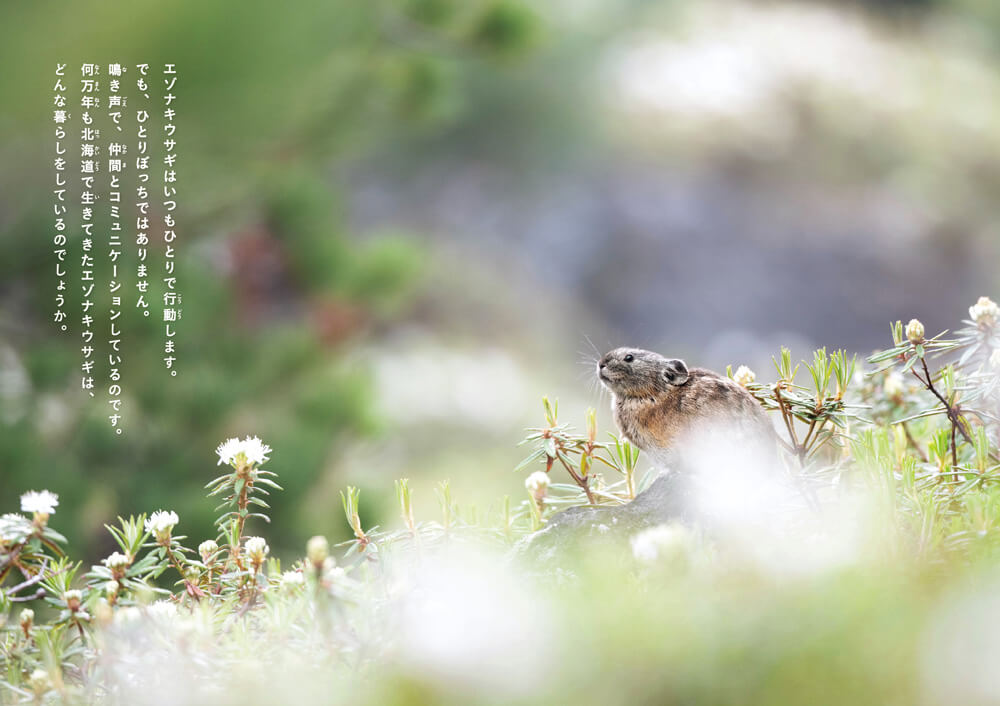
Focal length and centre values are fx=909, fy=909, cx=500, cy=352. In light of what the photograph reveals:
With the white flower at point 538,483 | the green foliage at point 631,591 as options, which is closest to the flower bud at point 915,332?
the green foliage at point 631,591

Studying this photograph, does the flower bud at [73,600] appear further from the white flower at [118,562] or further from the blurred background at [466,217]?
the blurred background at [466,217]

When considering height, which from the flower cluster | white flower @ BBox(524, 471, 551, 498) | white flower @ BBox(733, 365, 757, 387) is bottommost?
white flower @ BBox(524, 471, 551, 498)

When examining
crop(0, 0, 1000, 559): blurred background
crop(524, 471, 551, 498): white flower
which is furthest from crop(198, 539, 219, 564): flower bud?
crop(0, 0, 1000, 559): blurred background

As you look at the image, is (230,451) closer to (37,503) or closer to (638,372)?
(37,503)

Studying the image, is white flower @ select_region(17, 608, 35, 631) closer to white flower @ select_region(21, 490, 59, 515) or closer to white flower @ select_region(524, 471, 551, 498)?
white flower @ select_region(21, 490, 59, 515)

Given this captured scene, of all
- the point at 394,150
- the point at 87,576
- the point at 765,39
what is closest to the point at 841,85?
the point at 765,39
